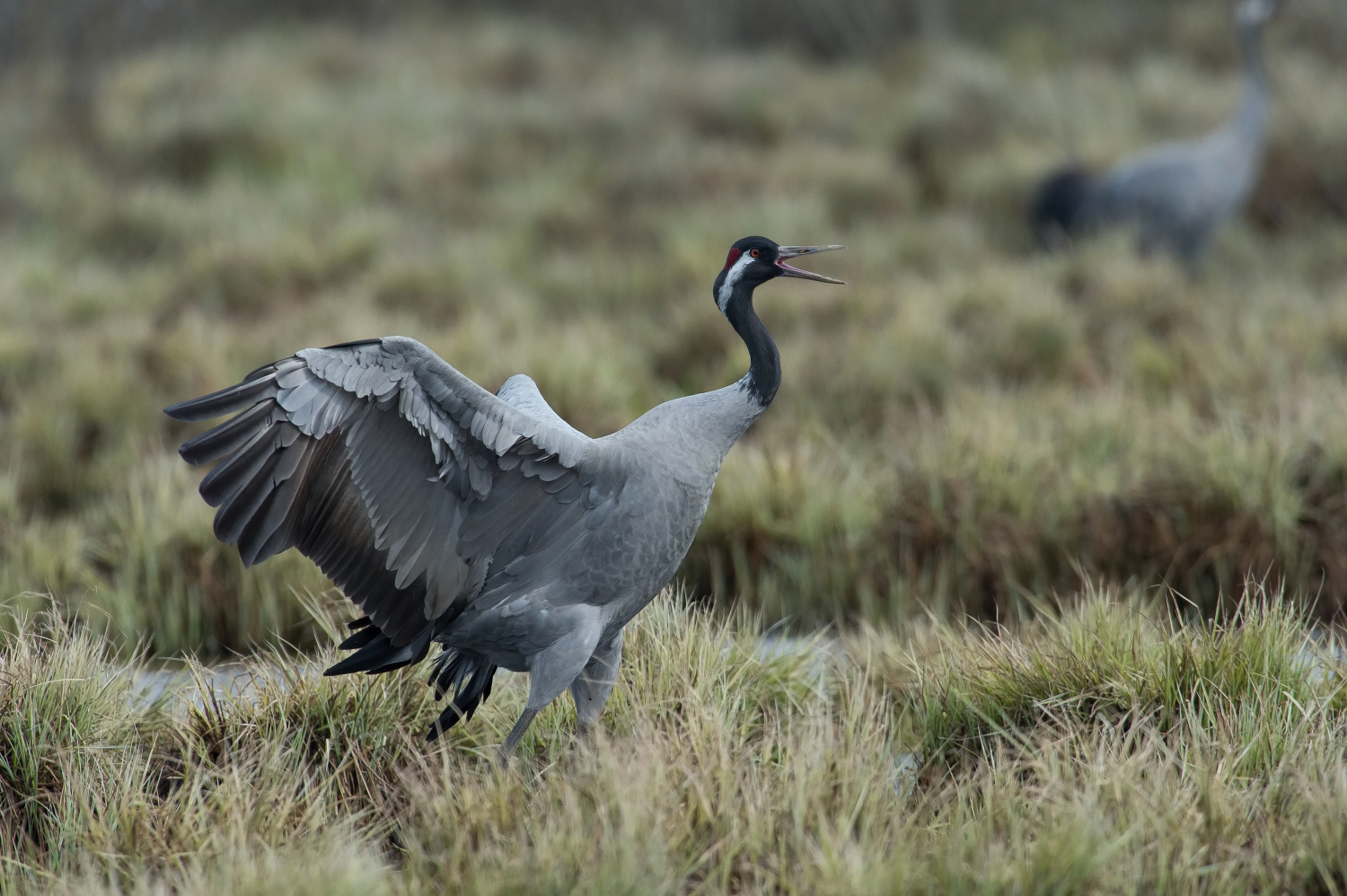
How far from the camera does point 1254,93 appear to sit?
31.8 feet

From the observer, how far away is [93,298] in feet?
27.2

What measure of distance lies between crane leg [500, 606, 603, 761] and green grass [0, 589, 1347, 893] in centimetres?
16

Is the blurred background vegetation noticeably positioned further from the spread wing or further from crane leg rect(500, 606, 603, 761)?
crane leg rect(500, 606, 603, 761)

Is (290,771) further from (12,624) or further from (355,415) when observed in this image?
(12,624)

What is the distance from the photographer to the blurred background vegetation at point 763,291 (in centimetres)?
487

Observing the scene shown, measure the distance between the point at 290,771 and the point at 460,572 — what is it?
619mm

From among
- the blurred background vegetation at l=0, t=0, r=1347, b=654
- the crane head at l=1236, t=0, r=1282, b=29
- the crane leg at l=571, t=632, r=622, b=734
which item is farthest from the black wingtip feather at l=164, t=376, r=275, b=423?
the crane head at l=1236, t=0, r=1282, b=29

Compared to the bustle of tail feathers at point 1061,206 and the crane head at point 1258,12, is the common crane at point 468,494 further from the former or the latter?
the crane head at point 1258,12

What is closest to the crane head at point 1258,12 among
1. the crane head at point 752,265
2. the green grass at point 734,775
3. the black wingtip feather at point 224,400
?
the green grass at point 734,775

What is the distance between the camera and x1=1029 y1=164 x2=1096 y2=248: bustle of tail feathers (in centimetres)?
973

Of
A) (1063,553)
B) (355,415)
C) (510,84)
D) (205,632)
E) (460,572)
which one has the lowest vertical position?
(1063,553)

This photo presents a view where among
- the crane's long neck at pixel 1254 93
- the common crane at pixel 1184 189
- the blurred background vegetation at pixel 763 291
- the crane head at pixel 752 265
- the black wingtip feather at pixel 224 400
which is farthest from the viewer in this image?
the crane's long neck at pixel 1254 93

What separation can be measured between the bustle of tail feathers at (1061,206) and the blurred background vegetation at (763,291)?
299 mm

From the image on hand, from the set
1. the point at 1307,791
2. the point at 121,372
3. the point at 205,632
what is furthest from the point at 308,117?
the point at 1307,791
